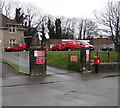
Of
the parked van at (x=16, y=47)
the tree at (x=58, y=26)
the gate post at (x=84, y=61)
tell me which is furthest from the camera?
the tree at (x=58, y=26)

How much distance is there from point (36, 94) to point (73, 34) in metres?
73.7

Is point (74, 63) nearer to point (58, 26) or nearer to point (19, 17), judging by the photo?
point (19, 17)

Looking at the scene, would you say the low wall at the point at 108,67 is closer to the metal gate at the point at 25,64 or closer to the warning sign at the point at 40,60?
the warning sign at the point at 40,60

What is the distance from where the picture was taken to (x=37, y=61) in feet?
44.3

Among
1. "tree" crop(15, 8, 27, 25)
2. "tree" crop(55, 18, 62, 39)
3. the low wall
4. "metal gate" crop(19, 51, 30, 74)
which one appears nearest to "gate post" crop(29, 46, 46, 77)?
"metal gate" crop(19, 51, 30, 74)

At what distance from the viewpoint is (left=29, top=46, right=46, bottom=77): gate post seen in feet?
44.0

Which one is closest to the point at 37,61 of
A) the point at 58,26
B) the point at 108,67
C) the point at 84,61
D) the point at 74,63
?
the point at 84,61

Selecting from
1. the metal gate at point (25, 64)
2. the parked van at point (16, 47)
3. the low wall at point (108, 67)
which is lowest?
the low wall at point (108, 67)

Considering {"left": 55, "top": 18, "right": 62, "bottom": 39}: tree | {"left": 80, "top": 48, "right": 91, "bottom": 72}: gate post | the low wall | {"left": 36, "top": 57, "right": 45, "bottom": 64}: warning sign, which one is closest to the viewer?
{"left": 36, "top": 57, "right": 45, "bottom": 64}: warning sign

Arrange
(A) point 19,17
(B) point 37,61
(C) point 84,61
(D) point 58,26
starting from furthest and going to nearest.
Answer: (D) point 58,26, (A) point 19,17, (C) point 84,61, (B) point 37,61

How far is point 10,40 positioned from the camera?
41.0 meters

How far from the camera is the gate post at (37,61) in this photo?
13398mm

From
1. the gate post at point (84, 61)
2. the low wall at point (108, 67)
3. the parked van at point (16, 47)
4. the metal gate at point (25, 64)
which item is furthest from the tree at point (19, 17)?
the metal gate at point (25, 64)

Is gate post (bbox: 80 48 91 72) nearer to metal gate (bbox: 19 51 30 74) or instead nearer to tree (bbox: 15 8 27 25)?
Result: metal gate (bbox: 19 51 30 74)
